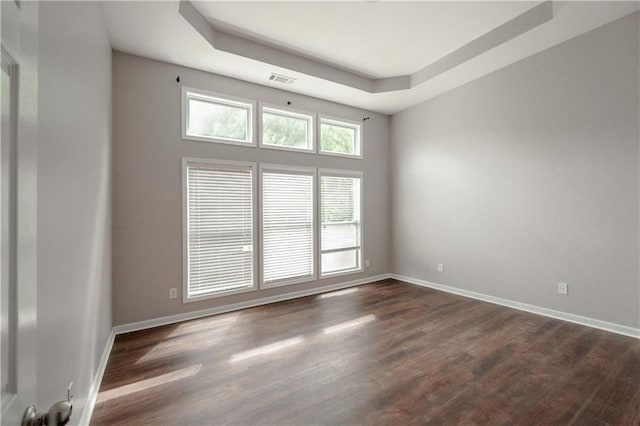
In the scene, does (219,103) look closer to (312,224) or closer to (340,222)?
(312,224)

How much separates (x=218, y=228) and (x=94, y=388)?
6.58 ft

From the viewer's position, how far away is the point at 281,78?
4035 mm

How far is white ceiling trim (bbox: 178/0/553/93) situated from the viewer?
3.07 meters

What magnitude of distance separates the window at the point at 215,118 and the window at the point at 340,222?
140 cm

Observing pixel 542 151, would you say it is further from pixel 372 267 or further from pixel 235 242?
pixel 235 242

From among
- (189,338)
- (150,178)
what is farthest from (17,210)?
(150,178)

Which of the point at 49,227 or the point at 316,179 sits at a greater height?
the point at 316,179

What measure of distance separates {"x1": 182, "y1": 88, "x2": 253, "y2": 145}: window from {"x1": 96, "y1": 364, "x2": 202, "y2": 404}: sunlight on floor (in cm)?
256

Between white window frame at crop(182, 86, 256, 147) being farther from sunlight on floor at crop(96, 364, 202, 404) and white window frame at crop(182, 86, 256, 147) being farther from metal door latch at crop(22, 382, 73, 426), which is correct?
metal door latch at crop(22, 382, 73, 426)

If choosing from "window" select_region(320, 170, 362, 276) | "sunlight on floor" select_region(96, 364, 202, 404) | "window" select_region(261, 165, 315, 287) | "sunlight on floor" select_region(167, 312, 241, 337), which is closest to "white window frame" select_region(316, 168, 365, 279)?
"window" select_region(320, 170, 362, 276)

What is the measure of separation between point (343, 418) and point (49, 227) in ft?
6.39

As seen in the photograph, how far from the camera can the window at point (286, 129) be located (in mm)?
4307

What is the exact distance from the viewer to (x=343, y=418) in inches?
76.4

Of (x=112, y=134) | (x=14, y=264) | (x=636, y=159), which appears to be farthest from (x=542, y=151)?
(x=112, y=134)
